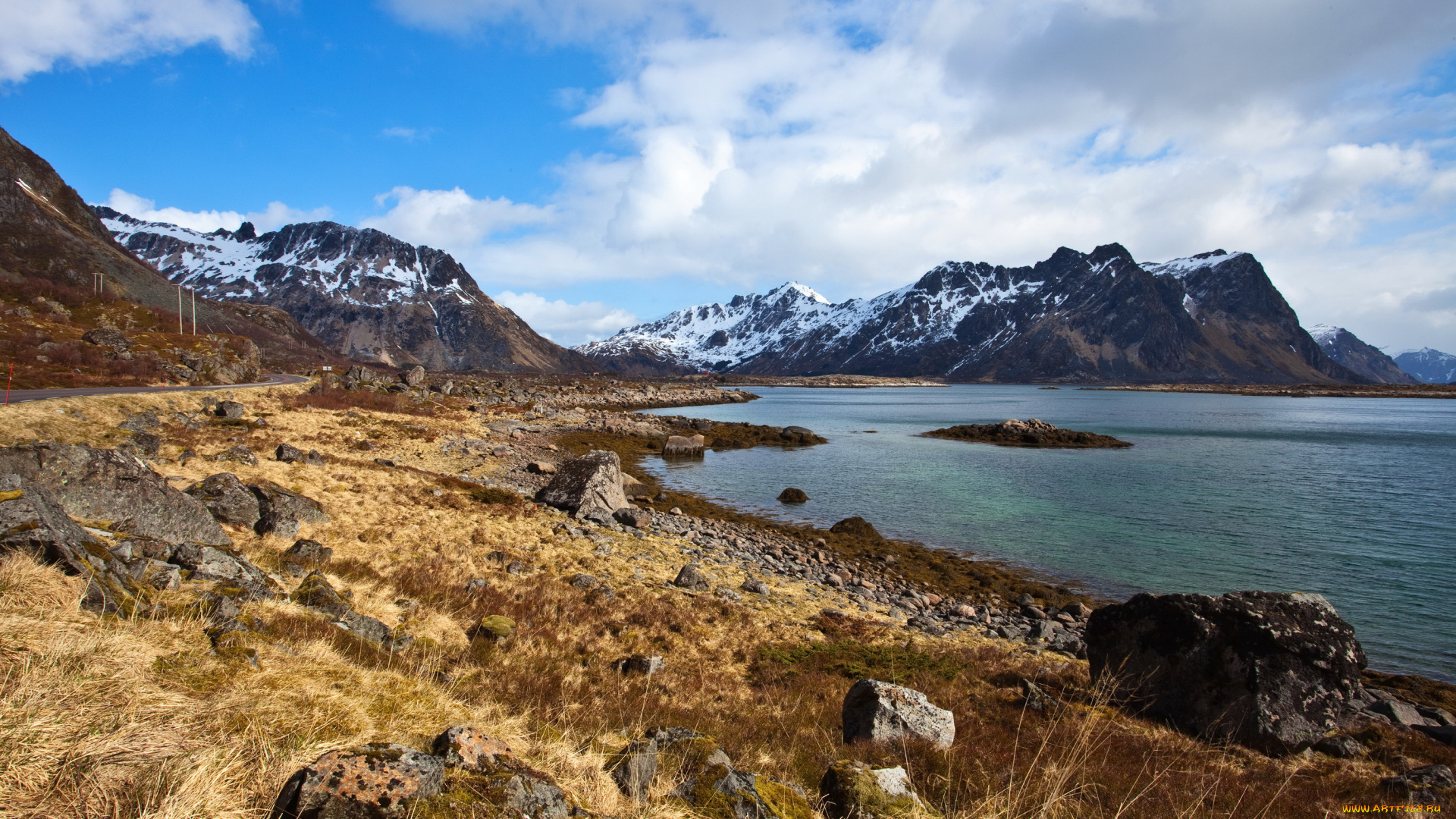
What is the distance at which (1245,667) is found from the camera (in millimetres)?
9789

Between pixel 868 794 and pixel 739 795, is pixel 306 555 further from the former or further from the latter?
pixel 868 794

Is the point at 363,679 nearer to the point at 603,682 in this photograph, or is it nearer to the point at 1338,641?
the point at 603,682

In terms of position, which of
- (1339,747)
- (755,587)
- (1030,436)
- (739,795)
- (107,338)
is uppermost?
(107,338)

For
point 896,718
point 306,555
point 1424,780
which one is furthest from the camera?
point 306,555

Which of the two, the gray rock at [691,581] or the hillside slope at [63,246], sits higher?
the hillside slope at [63,246]

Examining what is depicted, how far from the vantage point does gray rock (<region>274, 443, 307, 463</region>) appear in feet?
74.8

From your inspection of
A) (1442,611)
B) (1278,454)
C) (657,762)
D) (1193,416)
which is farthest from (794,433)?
(1193,416)

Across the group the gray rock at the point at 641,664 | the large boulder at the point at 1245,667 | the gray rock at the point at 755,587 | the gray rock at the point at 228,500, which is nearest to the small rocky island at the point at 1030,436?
the gray rock at the point at 755,587

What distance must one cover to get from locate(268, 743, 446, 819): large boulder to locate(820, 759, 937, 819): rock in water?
11.4ft

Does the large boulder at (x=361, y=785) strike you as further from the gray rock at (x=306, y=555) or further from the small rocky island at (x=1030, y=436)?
the small rocky island at (x=1030, y=436)

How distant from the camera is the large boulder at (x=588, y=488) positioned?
24.4m

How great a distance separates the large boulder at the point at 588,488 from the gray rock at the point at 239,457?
388 inches

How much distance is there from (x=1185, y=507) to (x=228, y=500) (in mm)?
42722

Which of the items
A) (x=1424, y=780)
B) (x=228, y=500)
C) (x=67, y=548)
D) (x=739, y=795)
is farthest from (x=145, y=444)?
(x=1424, y=780)
